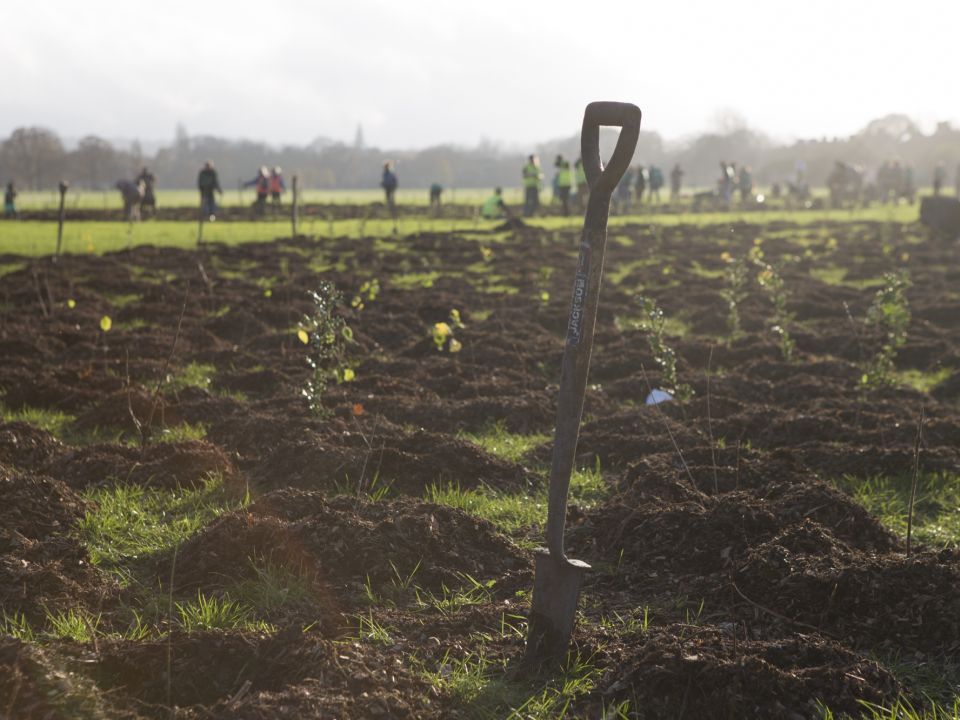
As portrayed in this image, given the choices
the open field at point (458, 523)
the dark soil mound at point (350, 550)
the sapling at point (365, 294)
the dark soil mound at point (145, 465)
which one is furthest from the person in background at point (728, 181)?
the dark soil mound at point (350, 550)

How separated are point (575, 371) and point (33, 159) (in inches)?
4447

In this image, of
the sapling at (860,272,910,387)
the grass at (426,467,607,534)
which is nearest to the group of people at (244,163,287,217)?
the sapling at (860,272,910,387)

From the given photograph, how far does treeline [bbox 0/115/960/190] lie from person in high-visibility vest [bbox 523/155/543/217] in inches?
2863

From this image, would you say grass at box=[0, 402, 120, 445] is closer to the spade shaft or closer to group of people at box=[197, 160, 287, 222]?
the spade shaft

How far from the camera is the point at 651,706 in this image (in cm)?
295

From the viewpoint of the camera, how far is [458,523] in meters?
4.41

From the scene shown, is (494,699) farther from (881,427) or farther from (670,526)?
(881,427)

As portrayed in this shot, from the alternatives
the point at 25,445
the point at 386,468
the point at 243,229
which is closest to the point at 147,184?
the point at 243,229

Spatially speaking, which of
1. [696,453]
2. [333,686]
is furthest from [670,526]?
[333,686]

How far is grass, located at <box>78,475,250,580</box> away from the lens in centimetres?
438

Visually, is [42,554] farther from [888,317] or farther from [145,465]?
[888,317]

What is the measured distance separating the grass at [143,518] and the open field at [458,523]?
0.8 inches

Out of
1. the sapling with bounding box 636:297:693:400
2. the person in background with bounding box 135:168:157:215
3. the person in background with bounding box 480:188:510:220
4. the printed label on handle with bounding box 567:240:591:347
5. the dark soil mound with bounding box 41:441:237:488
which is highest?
the person in background with bounding box 135:168:157:215

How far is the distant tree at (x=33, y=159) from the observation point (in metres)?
100
